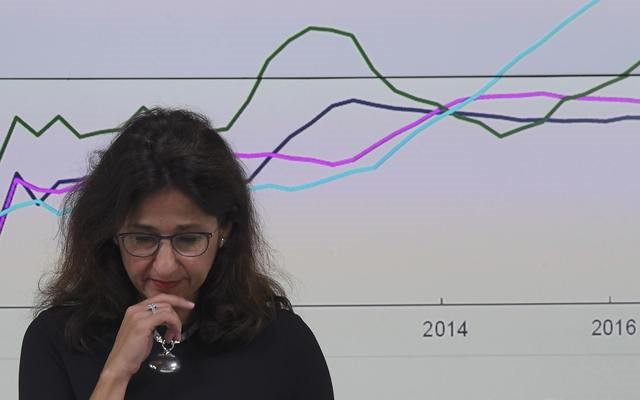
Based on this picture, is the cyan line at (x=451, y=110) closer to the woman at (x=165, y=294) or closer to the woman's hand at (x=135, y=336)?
the woman at (x=165, y=294)

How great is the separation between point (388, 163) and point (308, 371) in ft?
1.91

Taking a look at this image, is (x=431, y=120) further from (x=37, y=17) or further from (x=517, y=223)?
(x=37, y=17)

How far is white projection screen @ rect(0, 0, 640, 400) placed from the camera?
1.59 m

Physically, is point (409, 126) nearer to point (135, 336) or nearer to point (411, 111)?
point (411, 111)

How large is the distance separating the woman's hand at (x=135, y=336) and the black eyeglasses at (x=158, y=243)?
2.1 inches

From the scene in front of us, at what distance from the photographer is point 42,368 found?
103cm

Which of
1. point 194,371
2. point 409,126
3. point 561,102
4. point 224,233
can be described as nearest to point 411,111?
point 409,126

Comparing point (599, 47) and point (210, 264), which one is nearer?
point (210, 264)

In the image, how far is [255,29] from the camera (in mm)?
1599

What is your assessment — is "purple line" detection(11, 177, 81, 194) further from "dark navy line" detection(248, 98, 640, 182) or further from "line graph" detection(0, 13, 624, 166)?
"dark navy line" detection(248, 98, 640, 182)

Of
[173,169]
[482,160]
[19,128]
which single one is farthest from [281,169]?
[173,169]

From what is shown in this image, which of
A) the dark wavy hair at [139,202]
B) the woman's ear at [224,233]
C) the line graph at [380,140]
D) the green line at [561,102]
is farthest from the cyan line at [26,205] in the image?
the green line at [561,102]

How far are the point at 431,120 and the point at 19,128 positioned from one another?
29.1 inches

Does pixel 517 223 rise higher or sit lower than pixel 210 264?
higher
